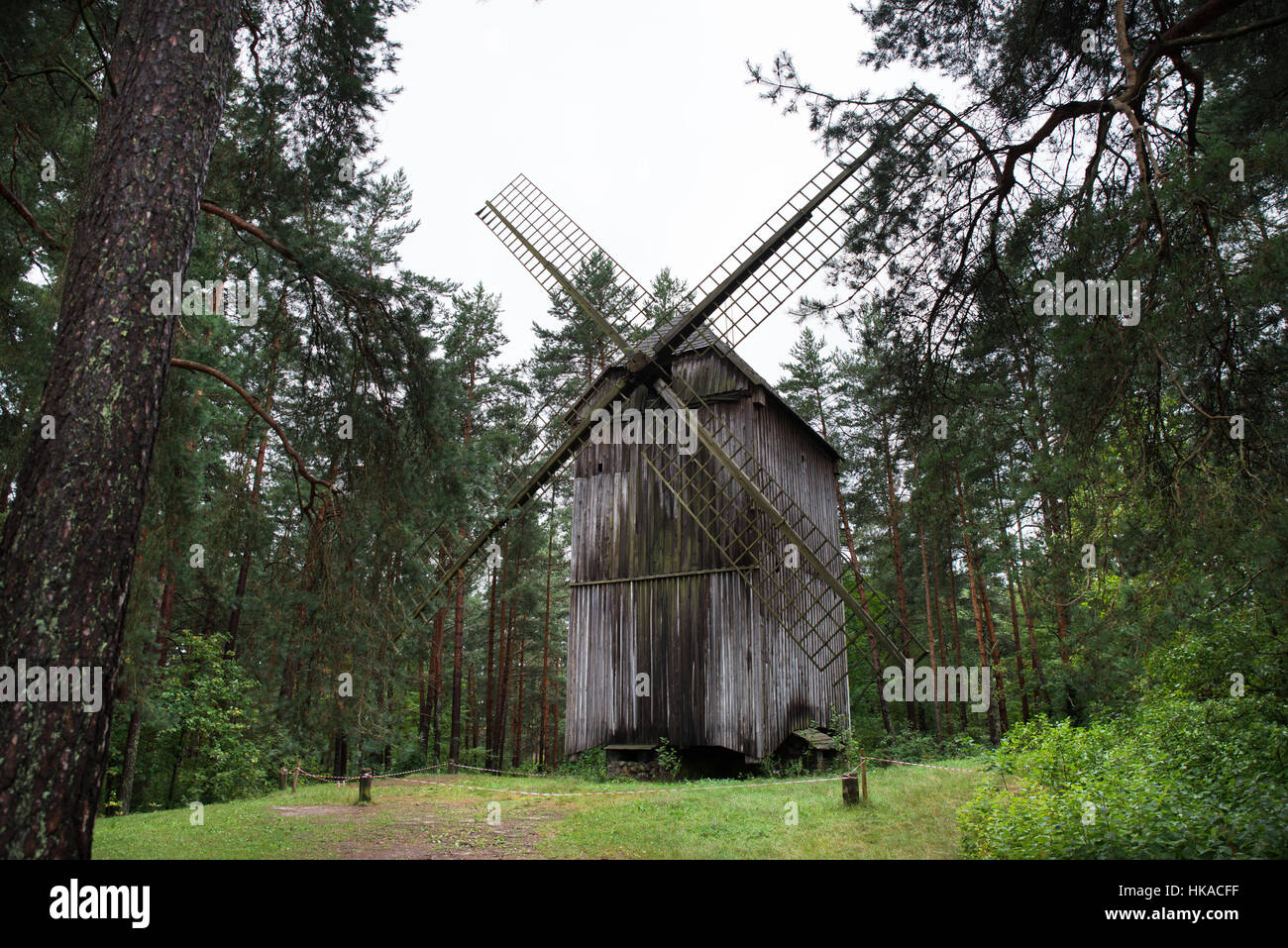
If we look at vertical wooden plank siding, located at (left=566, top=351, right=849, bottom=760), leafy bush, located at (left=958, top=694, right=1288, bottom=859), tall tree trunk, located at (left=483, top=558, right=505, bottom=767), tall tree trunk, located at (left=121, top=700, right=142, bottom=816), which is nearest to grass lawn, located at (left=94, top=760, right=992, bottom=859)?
leafy bush, located at (left=958, top=694, right=1288, bottom=859)

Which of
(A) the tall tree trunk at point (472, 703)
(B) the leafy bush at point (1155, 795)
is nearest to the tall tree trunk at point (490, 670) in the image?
(A) the tall tree trunk at point (472, 703)

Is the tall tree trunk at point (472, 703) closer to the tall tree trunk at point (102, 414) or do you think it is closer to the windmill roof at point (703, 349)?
the windmill roof at point (703, 349)

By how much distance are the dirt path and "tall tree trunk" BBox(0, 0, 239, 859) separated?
13.9 feet

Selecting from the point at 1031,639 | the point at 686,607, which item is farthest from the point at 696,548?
the point at 1031,639

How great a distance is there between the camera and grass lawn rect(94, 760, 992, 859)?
283 inches

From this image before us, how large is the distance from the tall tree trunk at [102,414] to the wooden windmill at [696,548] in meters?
9.44

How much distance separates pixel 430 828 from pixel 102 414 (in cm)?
684

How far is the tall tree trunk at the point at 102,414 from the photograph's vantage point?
135 inches

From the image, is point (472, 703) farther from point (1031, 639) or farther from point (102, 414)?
point (102, 414)

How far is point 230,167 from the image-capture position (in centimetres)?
719

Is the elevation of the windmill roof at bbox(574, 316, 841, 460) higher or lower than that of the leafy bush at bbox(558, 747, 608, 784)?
higher

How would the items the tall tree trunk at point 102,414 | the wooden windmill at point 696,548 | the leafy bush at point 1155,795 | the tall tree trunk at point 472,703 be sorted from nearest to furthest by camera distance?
the tall tree trunk at point 102,414 → the leafy bush at point 1155,795 → the wooden windmill at point 696,548 → the tall tree trunk at point 472,703

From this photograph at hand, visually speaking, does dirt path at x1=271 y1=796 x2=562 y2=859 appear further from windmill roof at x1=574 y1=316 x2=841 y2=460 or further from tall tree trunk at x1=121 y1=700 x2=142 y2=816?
windmill roof at x1=574 y1=316 x2=841 y2=460
